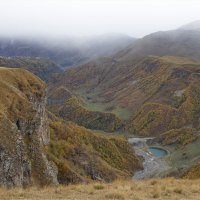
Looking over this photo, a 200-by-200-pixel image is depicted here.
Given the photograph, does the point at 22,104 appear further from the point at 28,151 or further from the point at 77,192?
the point at 77,192

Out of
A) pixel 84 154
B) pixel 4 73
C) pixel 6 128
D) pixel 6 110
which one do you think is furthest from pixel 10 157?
pixel 84 154

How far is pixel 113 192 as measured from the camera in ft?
116

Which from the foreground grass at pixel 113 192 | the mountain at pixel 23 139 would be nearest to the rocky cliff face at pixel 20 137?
the mountain at pixel 23 139

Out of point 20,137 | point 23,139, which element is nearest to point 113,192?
point 20,137

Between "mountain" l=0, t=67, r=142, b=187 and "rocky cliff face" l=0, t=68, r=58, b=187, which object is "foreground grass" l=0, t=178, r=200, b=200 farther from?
"mountain" l=0, t=67, r=142, b=187

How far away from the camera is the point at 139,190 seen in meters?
37.8

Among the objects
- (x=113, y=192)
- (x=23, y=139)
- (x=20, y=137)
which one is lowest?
(x=23, y=139)

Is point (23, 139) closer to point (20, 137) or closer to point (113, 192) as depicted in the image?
point (20, 137)

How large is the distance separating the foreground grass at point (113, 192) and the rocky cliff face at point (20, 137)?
36.6m

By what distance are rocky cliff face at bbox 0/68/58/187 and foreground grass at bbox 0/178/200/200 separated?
36.6 meters

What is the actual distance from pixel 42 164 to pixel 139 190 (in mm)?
59138

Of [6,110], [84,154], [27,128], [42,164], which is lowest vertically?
[84,154]

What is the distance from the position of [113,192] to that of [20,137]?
49581 millimetres

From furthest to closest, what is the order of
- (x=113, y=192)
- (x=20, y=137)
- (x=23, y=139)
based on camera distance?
(x=23, y=139) → (x=20, y=137) → (x=113, y=192)
